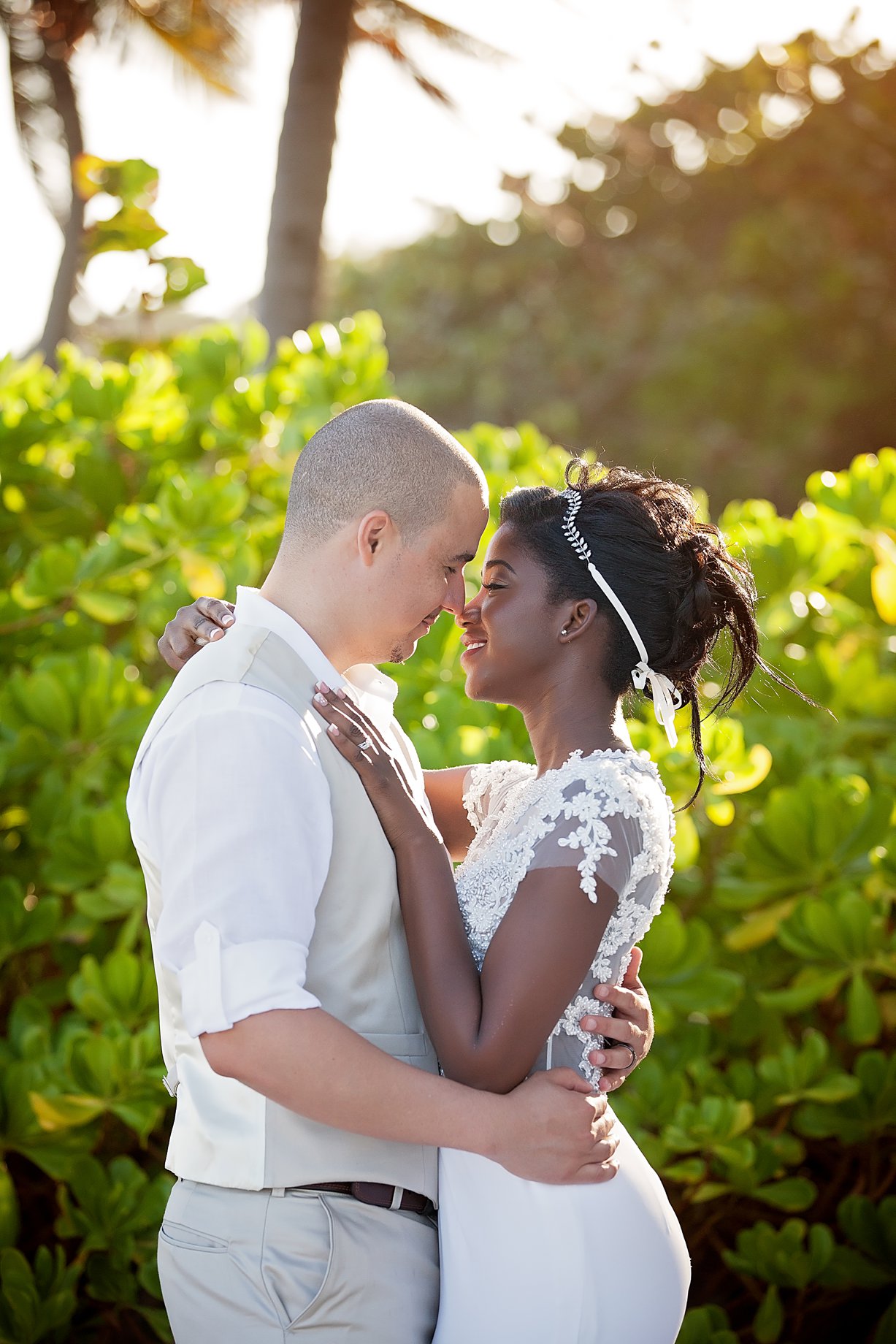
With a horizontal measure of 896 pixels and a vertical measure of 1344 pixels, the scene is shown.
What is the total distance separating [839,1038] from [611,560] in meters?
2.21

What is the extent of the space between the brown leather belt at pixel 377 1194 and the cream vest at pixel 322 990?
0.02 m

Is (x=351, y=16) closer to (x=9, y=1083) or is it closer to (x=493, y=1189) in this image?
(x=9, y=1083)

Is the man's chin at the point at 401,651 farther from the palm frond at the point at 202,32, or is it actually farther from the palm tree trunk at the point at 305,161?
the palm frond at the point at 202,32

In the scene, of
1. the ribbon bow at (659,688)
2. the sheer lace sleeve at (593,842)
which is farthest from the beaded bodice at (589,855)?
the ribbon bow at (659,688)

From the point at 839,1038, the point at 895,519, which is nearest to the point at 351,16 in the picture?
the point at 895,519

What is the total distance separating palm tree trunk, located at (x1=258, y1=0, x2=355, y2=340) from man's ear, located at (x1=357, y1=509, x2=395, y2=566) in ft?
20.0

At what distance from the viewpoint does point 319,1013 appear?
1.70m

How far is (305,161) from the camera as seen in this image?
25.8ft

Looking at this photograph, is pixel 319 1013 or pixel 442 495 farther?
pixel 442 495

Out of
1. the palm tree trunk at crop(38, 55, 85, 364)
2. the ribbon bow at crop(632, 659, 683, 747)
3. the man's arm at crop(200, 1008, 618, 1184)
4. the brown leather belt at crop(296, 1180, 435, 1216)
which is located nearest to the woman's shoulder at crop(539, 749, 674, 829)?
the ribbon bow at crop(632, 659, 683, 747)

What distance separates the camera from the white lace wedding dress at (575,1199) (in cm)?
204

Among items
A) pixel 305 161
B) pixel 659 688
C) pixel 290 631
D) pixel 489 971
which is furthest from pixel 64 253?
pixel 489 971

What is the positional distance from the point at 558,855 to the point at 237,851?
65 cm

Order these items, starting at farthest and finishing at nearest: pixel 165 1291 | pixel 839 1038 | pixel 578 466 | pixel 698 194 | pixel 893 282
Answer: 1. pixel 698 194
2. pixel 893 282
3. pixel 839 1038
4. pixel 578 466
5. pixel 165 1291
